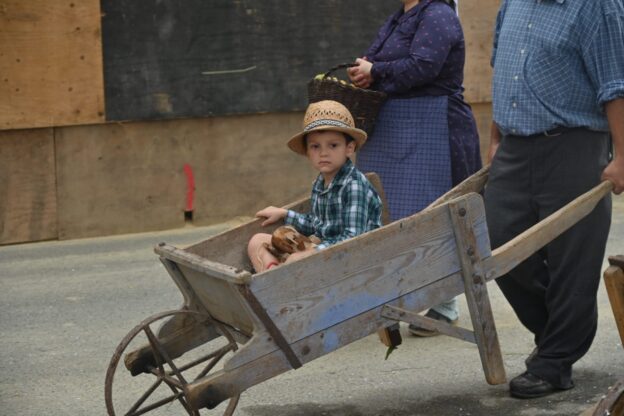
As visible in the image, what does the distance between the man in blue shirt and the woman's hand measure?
2.36ft

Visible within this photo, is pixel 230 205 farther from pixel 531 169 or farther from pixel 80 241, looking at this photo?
pixel 531 169

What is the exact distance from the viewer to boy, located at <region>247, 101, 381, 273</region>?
16.9 ft

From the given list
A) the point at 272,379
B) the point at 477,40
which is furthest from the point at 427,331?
the point at 477,40

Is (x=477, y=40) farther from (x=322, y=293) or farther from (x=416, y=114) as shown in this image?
(x=322, y=293)

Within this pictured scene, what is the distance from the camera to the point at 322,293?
4543mm

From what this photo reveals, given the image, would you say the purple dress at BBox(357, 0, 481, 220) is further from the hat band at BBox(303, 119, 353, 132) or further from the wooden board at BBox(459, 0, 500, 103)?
the wooden board at BBox(459, 0, 500, 103)

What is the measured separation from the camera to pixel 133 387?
228 inches

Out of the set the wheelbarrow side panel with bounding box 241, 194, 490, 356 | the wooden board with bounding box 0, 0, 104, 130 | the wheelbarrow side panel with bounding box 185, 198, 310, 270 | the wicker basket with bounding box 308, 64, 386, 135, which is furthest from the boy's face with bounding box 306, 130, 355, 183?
the wooden board with bounding box 0, 0, 104, 130

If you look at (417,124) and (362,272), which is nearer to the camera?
(362,272)

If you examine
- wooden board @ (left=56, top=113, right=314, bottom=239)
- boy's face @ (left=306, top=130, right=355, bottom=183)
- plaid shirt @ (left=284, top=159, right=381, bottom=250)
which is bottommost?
wooden board @ (left=56, top=113, right=314, bottom=239)

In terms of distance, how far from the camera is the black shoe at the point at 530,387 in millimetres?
5406

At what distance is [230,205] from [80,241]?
1104 millimetres

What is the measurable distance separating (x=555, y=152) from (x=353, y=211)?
868mm

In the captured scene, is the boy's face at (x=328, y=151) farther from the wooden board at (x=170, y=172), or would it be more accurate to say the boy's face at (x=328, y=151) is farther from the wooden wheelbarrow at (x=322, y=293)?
the wooden board at (x=170, y=172)
